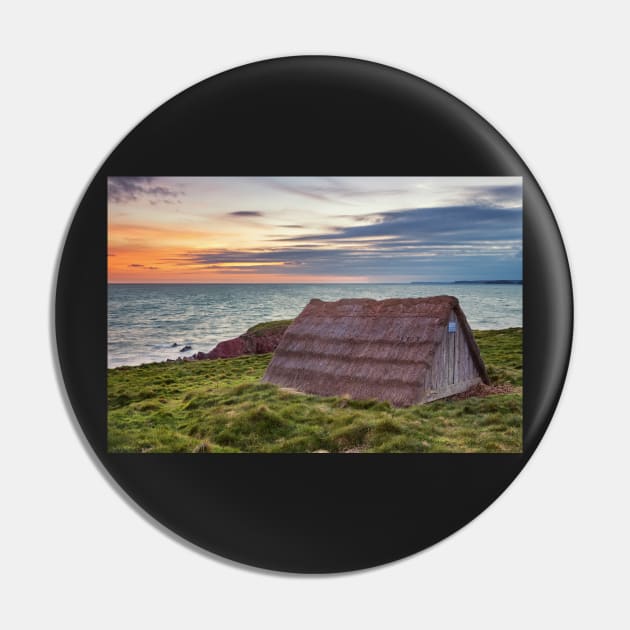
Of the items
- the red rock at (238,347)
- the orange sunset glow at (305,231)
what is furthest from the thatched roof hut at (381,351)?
the orange sunset glow at (305,231)

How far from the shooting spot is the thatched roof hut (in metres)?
4.17

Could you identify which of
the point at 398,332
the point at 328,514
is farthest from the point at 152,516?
the point at 398,332

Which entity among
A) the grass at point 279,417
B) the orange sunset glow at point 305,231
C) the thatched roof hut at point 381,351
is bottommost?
the grass at point 279,417

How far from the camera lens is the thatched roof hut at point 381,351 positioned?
4168 millimetres

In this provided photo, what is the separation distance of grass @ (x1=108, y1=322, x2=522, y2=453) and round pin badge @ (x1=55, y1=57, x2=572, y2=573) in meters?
0.01

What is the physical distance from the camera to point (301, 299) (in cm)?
411

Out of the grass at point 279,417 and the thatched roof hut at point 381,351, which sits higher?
the thatched roof hut at point 381,351

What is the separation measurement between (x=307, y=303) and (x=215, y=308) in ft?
1.83

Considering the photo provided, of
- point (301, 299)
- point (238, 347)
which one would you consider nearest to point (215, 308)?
point (238, 347)

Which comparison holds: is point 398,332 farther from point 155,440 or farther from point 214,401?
point 155,440

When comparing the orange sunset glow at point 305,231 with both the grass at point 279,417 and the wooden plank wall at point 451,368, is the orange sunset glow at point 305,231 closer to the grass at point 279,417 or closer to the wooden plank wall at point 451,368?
the wooden plank wall at point 451,368

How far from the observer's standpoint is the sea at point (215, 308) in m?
4.09

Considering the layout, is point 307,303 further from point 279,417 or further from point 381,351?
point 279,417

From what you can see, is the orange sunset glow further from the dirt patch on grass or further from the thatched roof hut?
the dirt patch on grass
